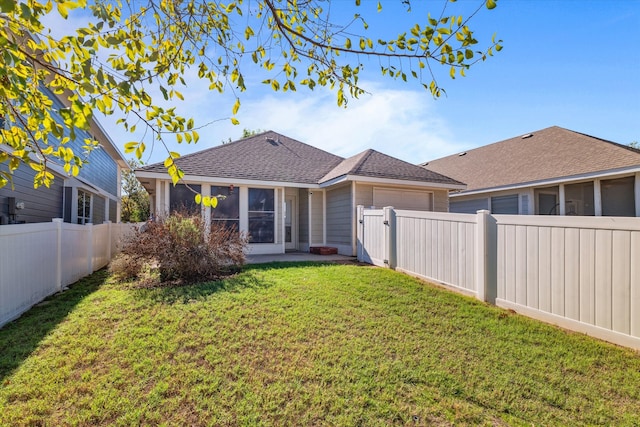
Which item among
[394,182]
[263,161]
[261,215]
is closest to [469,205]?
[394,182]

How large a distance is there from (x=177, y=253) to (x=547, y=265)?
6.45 metres

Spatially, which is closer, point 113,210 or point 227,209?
point 227,209

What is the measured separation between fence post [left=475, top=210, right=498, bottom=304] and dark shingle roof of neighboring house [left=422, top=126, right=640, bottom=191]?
306 inches

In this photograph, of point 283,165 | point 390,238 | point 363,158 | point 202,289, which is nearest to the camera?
point 202,289

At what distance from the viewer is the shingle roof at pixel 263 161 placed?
1099 cm

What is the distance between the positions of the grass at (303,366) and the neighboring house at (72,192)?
2.23 m

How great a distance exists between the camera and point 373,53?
297 centimetres

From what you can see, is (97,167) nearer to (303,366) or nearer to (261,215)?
(261,215)

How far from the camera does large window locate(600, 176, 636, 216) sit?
33.1 ft

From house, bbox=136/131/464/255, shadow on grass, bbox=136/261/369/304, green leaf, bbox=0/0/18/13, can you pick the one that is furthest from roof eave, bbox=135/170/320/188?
green leaf, bbox=0/0/18/13

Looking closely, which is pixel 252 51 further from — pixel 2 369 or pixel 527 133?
pixel 527 133

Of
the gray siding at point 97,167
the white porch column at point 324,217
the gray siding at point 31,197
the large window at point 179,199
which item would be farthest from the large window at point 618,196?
the gray siding at point 97,167

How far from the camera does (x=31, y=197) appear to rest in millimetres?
8336

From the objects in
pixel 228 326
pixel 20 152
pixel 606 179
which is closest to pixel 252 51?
pixel 20 152
